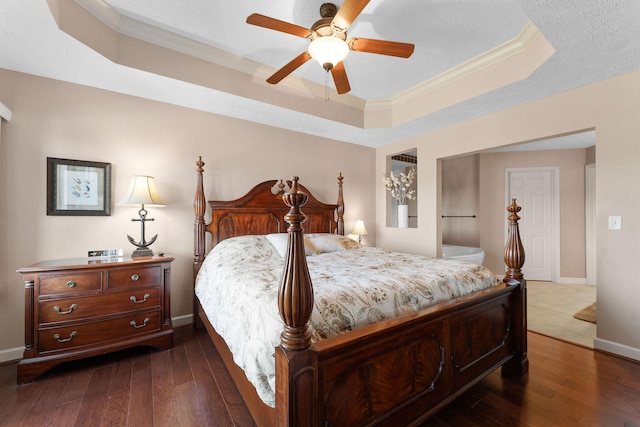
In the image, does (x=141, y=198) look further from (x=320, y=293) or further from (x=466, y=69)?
(x=466, y=69)

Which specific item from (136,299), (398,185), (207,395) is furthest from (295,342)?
(398,185)

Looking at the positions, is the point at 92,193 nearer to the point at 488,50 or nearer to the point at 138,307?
the point at 138,307

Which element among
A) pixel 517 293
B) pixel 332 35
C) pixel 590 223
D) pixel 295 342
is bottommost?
pixel 517 293

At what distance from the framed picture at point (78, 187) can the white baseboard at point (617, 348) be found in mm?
4567

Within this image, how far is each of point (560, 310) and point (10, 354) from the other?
5579 millimetres

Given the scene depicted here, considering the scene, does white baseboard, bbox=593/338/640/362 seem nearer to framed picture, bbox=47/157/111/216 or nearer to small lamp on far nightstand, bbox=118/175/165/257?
small lamp on far nightstand, bbox=118/175/165/257

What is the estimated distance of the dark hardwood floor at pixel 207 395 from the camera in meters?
1.56

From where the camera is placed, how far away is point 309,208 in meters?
3.72

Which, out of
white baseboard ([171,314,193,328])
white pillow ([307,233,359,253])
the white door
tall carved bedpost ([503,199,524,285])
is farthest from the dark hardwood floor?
the white door

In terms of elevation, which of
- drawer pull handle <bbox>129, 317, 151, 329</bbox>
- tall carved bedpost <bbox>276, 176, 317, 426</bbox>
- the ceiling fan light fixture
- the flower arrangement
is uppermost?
the ceiling fan light fixture

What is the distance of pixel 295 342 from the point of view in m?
0.97

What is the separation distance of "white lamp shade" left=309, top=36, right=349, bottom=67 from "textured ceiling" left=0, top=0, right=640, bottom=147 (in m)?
0.49

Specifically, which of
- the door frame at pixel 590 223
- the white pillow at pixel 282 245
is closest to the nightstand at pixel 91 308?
the white pillow at pixel 282 245

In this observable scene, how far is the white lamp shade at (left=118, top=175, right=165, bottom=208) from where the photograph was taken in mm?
2404
